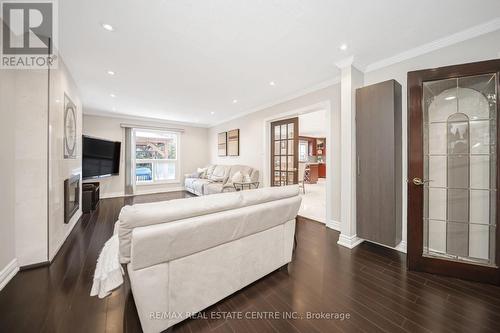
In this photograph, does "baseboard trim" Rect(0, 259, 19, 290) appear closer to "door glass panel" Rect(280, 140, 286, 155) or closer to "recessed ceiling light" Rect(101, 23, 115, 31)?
"recessed ceiling light" Rect(101, 23, 115, 31)

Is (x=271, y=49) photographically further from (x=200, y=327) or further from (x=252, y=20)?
(x=200, y=327)

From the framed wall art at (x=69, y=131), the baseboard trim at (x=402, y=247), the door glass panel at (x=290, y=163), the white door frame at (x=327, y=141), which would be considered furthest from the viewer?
the door glass panel at (x=290, y=163)

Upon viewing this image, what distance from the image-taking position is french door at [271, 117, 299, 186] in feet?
13.9

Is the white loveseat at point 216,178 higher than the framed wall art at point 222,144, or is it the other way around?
the framed wall art at point 222,144

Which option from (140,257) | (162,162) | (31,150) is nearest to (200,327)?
(140,257)

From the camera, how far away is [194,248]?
4.41 feet

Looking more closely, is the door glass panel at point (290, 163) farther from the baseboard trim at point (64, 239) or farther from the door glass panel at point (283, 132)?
the baseboard trim at point (64, 239)

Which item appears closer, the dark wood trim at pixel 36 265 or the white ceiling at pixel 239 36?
the white ceiling at pixel 239 36

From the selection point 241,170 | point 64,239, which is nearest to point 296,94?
point 241,170

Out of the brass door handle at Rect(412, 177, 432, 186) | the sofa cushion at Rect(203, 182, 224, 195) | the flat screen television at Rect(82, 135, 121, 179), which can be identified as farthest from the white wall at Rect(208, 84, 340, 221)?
the flat screen television at Rect(82, 135, 121, 179)

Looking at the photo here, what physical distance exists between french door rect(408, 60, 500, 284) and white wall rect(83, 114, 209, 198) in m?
6.45

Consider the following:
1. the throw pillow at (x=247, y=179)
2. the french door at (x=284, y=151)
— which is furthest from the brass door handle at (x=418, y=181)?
the throw pillow at (x=247, y=179)

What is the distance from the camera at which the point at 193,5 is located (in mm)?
1677

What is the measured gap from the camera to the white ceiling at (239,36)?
5.59 ft
